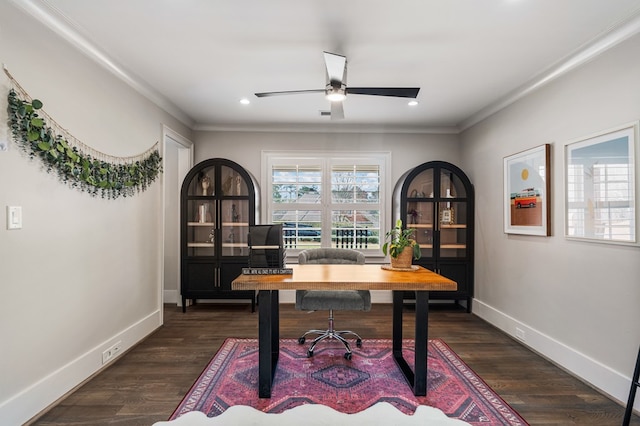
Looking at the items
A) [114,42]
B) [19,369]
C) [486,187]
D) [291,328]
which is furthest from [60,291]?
[486,187]

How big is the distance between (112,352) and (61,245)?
3.57 ft

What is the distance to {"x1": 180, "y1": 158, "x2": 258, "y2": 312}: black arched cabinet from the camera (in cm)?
423

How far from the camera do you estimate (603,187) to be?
7.74 feet

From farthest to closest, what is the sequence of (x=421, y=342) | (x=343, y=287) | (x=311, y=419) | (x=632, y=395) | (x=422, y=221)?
(x=422, y=221)
(x=421, y=342)
(x=343, y=287)
(x=632, y=395)
(x=311, y=419)

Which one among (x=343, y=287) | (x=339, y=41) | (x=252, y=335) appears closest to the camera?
(x=343, y=287)

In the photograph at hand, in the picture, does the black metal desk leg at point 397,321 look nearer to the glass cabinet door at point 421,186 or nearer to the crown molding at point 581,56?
the glass cabinet door at point 421,186

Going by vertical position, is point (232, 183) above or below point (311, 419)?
above

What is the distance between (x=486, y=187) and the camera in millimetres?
4008

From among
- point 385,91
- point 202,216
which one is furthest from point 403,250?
point 202,216

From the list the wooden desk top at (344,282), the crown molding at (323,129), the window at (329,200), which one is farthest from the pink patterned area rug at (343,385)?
the crown molding at (323,129)

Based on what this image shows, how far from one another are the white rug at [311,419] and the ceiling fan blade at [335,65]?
1946mm

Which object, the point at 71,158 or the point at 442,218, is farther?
the point at 442,218

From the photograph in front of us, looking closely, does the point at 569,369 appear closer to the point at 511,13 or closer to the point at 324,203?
the point at 511,13

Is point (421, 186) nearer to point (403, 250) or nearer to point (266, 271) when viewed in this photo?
point (403, 250)
